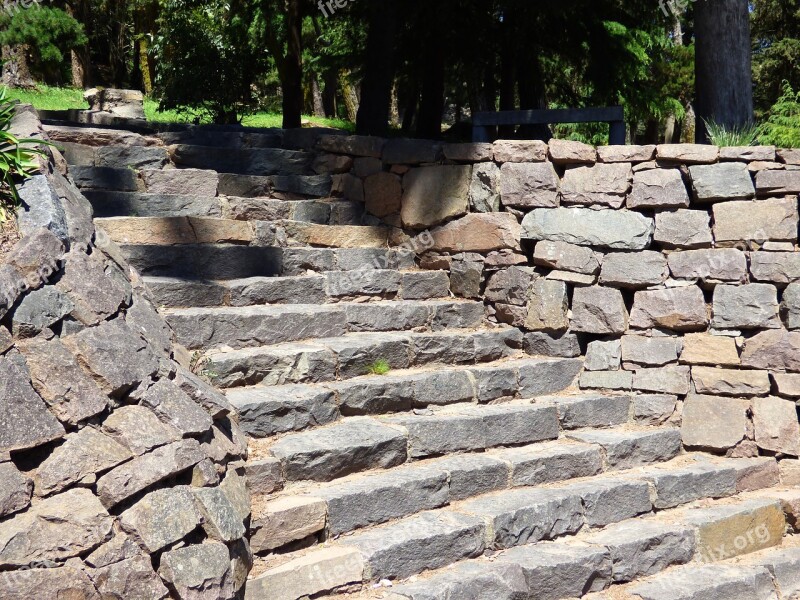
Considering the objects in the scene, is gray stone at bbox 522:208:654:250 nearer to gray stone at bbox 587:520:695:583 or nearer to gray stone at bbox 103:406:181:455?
gray stone at bbox 587:520:695:583

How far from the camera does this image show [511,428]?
5.24m

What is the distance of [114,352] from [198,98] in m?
7.68

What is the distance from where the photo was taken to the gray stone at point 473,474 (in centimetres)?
463

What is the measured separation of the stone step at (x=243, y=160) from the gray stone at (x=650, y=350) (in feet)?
8.71

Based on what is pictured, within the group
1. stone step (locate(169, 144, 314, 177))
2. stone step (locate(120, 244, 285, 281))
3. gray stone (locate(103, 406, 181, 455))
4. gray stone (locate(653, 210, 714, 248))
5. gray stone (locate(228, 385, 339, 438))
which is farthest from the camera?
stone step (locate(169, 144, 314, 177))

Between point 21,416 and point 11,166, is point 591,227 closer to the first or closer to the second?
point 11,166

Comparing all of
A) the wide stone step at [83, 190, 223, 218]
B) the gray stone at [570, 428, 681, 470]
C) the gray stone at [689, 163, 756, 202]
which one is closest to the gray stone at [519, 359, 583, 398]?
the gray stone at [570, 428, 681, 470]

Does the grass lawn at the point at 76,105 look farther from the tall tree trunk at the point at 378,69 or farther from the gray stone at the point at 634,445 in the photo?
the gray stone at the point at 634,445

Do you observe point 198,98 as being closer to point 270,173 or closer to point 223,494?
point 270,173

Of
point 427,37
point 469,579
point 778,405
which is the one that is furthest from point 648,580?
point 427,37

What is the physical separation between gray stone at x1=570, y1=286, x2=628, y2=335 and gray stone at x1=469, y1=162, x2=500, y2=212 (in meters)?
0.87

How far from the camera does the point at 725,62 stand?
23.3 ft

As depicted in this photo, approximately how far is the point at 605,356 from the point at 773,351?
106cm

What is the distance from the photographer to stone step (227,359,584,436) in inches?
179
